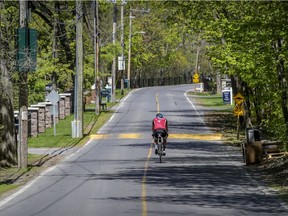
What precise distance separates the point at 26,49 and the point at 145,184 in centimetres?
646

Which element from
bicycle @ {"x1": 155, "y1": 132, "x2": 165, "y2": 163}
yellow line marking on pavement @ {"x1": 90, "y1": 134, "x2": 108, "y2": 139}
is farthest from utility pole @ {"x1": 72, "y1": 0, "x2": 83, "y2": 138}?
bicycle @ {"x1": 155, "y1": 132, "x2": 165, "y2": 163}

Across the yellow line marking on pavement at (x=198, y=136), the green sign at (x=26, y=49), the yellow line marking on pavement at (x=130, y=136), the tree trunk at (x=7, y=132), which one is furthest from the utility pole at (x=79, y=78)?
the green sign at (x=26, y=49)

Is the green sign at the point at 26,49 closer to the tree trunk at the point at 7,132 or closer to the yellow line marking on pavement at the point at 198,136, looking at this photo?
the tree trunk at the point at 7,132

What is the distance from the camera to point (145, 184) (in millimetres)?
22938

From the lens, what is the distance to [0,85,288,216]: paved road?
17.4 m

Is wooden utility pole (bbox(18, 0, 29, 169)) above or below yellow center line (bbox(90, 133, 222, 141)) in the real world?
above

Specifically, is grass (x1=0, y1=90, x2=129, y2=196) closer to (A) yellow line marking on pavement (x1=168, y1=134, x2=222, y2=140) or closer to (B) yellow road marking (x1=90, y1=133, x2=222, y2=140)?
(B) yellow road marking (x1=90, y1=133, x2=222, y2=140)

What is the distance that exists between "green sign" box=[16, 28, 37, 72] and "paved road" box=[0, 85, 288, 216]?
12.2 feet

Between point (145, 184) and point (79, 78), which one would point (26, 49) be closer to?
point (145, 184)

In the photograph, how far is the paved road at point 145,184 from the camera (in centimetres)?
1742

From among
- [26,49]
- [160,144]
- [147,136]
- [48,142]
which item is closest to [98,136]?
[147,136]

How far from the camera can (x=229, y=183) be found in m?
23.2

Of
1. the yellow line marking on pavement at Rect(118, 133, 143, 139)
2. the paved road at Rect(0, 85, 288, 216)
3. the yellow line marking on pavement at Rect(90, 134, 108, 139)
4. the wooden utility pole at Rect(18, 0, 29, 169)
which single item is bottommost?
the yellow line marking on pavement at Rect(90, 134, 108, 139)

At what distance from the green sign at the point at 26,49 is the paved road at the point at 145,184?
3725 mm
